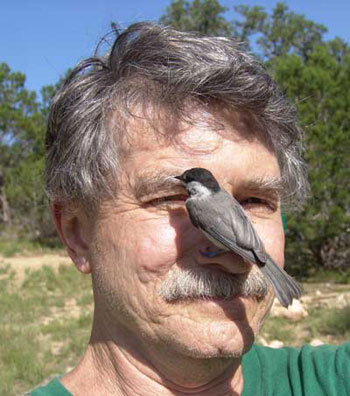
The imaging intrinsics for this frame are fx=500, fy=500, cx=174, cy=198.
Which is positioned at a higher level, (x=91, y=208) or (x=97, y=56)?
(x=97, y=56)

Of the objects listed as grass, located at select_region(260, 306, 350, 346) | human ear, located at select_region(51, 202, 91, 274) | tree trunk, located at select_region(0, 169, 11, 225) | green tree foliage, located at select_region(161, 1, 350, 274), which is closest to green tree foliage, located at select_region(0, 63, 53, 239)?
tree trunk, located at select_region(0, 169, 11, 225)

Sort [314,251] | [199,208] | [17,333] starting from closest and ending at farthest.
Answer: [199,208], [17,333], [314,251]

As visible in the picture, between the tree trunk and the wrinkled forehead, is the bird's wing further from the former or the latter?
the tree trunk

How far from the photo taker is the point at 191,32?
2.05m

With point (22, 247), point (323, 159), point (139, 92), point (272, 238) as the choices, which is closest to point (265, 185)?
point (272, 238)

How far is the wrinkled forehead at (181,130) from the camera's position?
71.7 inches

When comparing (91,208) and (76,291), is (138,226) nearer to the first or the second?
(91,208)

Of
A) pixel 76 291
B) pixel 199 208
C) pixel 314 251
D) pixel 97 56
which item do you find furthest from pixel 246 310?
pixel 314 251

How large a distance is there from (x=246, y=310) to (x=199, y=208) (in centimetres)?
42

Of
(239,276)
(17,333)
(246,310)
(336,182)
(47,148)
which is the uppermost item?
(336,182)

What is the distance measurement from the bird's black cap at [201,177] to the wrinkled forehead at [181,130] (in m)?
0.10

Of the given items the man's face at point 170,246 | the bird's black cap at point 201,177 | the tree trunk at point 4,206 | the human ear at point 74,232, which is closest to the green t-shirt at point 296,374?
the man's face at point 170,246

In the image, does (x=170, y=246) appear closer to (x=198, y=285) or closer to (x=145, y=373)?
(x=198, y=285)

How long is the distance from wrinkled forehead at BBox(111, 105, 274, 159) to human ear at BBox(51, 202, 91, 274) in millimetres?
379
